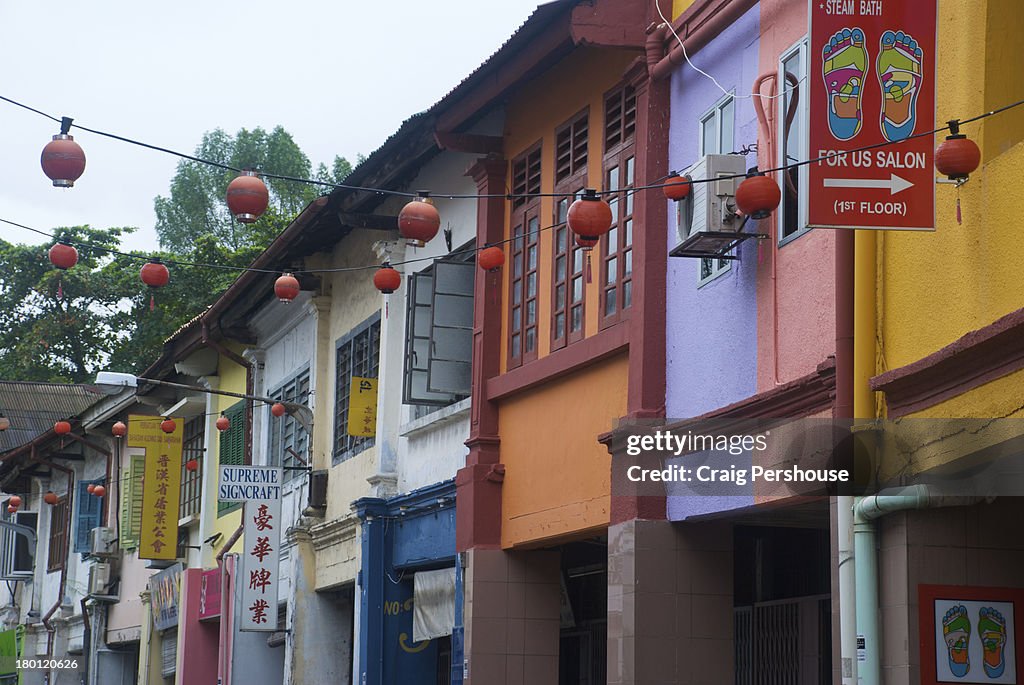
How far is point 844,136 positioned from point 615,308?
4663 mm

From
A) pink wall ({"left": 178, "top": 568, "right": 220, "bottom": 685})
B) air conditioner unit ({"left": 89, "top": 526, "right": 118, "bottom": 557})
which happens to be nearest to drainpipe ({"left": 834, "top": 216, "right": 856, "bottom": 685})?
pink wall ({"left": 178, "top": 568, "right": 220, "bottom": 685})

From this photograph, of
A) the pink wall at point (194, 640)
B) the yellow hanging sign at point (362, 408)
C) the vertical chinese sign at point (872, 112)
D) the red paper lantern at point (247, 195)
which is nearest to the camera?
the vertical chinese sign at point (872, 112)

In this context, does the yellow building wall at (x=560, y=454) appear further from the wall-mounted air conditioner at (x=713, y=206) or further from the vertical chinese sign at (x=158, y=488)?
the vertical chinese sign at (x=158, y=488)

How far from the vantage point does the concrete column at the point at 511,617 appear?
49.6ft

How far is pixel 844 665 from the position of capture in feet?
31.7

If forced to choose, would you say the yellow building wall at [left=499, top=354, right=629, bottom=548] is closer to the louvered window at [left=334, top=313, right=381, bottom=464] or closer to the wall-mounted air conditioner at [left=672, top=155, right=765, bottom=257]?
the wall-mounted air conditioner at [left=672, top=155, right=765, bottom=257]

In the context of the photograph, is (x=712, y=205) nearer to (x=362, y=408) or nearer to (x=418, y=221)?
(x=418, y=221)

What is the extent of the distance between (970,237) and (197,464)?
64.0ft

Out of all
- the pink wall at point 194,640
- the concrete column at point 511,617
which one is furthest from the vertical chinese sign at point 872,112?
the pink wall at point 194,640

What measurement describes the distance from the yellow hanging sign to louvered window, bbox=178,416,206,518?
8.35m

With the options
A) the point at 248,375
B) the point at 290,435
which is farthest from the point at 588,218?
the point at 248,375

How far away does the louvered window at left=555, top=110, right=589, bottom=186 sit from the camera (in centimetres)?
1480

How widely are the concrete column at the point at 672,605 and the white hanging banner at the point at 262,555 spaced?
30.1 ft

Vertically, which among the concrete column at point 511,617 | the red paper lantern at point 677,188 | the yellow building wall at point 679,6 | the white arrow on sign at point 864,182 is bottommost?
the concrete column at point 511,617
